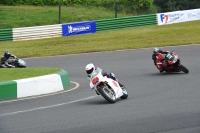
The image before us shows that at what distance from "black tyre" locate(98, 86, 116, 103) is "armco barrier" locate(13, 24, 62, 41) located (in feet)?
76.3

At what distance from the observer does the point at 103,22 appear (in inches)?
1454

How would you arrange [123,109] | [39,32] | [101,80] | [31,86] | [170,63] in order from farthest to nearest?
[39,32], [170,63], [31,86], [101,80], [123,109]

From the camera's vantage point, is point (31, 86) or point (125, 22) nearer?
point (31, 86)

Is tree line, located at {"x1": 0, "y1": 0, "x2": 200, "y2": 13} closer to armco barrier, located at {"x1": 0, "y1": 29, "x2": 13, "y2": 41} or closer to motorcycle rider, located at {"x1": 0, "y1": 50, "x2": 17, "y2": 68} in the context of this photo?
armco barrier, located at {"x1": 0, "y1": 29, "x2": 13, "y2": 41}

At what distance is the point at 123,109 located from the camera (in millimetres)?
11148

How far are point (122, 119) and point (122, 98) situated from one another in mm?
3203

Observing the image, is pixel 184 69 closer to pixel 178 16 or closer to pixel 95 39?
pixel 95 39

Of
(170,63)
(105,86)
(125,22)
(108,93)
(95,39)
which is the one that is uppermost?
(105,86)

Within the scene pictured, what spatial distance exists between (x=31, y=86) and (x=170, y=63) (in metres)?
5.70

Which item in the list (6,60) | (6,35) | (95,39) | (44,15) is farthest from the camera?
(44,15)

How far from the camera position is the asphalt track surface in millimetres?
9164

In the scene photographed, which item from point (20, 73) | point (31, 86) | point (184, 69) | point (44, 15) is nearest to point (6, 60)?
point (20, 73)

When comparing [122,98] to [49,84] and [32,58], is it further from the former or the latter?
[32,58]

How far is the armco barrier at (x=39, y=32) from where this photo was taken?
115 feet
